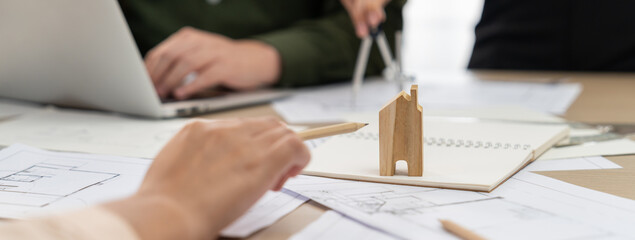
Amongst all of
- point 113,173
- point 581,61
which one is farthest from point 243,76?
point 581,61

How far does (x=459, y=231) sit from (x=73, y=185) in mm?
310

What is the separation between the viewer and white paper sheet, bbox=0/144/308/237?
1.33ft

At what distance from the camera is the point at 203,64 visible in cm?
105

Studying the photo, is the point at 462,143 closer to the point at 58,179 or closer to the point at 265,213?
the point at 265,213

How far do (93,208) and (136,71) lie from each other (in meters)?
0.47

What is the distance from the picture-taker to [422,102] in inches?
38.7

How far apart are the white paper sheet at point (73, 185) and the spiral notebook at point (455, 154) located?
0.08 metres

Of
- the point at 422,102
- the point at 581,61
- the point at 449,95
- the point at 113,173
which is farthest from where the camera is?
the point at 581,61

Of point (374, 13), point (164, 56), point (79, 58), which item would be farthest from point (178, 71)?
point (374, 13)

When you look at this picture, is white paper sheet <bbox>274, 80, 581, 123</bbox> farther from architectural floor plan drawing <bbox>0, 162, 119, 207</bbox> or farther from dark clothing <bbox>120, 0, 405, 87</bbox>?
architectural floor plan drawing <bbox>0, 162, 119, 207</bbox>

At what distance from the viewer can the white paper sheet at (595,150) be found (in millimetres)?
581

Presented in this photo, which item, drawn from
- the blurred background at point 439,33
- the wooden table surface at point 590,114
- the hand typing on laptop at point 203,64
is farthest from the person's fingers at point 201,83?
the blurred background at point 439,33

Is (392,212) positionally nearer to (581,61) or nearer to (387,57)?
(387,57)

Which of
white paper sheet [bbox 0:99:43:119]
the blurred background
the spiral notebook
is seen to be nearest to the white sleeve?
the spiral notebook
